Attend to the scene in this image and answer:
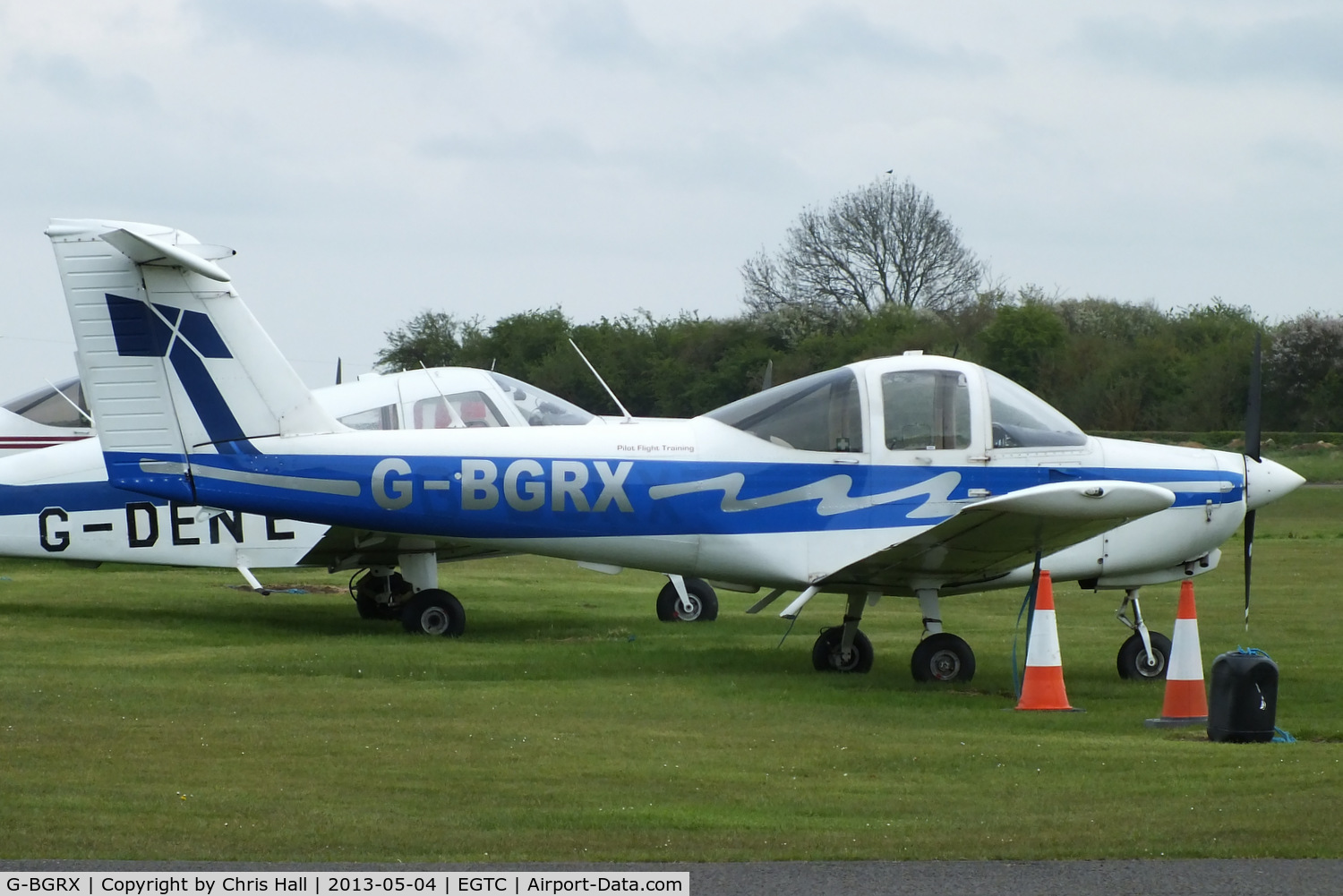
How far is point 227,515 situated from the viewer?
563 inches

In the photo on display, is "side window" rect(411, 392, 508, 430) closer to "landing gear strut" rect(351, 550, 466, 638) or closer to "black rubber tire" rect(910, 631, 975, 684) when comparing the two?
"landing gear strut" rect(351, 550, 466, 638)

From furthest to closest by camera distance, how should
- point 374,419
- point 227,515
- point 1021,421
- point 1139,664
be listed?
point 227,515
point 374,419
point 1139,664
point 1021,421

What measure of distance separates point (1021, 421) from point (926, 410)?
2.29 feet

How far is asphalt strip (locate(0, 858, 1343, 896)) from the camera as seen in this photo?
530 centimetres

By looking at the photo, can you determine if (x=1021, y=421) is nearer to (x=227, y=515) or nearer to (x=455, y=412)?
(x=455, y=412)

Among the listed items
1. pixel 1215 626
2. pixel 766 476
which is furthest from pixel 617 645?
pixel 1215 626

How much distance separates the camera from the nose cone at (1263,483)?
11.4 meters

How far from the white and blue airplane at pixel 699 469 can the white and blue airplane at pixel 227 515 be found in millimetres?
1992

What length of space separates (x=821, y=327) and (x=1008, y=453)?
3749cm

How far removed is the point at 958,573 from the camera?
436 inches

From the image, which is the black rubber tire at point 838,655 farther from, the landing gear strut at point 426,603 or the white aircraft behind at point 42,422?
the white aircraft behind at point 42,422

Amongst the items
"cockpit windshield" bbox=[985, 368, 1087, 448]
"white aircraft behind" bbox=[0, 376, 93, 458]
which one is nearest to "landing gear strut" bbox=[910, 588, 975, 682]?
"cockpit windshield" bbox=[985, 368, 1087, 448]

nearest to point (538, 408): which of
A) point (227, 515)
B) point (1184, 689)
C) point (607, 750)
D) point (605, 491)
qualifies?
point (227, 515)

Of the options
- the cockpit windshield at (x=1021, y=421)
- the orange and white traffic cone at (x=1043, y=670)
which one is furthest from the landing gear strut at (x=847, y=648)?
the orange and white traffic cone at (x=1043, y=670)
